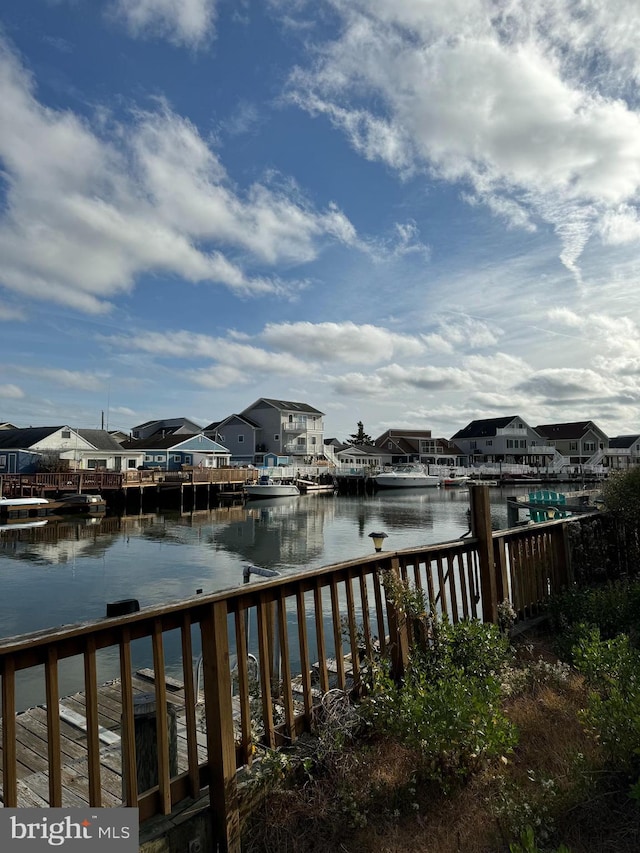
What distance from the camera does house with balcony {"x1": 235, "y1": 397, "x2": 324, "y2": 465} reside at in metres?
65.1

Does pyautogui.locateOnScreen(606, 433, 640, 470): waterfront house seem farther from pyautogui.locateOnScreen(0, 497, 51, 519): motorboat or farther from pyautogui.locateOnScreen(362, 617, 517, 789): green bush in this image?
pyautogui.locateOnScreen(362, 617, 517, 789): green bush

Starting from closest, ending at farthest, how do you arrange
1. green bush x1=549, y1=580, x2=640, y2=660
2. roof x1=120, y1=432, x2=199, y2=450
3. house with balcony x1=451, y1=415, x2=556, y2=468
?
green bush x1=549, y1=580, x2=640, y2=660
roof x1=120, y1=432, x2=199, y2=450
house with balcony x1=451, y1=415, x2=556, y2=468

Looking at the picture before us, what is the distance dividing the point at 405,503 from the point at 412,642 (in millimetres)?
40345

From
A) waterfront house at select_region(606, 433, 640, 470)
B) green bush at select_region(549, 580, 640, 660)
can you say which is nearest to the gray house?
waterfront house at select_region(606, 433, 640, 470)

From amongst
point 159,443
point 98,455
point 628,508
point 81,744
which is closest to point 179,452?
point 159,443

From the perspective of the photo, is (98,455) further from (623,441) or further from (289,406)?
(623,441)

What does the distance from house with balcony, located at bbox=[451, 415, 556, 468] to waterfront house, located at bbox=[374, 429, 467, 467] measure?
10.0 ft

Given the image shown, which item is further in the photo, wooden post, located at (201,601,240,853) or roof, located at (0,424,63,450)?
roof, located at (0,424,63,450)

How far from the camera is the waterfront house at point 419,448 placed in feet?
268

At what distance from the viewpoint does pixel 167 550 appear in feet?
69.9

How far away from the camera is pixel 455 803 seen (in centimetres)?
297

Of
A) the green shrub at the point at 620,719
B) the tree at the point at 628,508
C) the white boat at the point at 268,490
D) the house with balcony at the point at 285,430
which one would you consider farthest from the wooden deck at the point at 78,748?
the house with balcony at the point at 285,430

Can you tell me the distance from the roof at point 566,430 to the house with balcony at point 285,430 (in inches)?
1683

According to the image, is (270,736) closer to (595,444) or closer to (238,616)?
(238,616)
